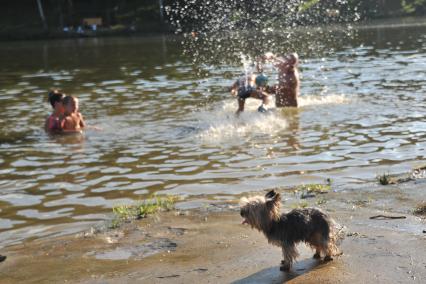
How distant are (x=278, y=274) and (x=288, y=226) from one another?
1.42 ft

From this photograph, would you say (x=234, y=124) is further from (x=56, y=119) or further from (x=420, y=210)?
(x=420, y=210)

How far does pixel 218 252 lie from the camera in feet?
20.1

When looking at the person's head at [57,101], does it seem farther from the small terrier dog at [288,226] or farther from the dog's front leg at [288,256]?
the dog's front leg at [288,256]

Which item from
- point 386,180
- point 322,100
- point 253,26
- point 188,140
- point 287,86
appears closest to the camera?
point 386,180

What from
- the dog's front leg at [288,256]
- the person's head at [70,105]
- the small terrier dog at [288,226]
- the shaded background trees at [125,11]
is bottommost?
the dog's front leg at [288,256]

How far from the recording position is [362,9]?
57750 millimetres

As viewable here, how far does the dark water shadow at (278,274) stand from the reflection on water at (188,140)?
3071 mm

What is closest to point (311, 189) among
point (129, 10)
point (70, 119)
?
point (70, 119)

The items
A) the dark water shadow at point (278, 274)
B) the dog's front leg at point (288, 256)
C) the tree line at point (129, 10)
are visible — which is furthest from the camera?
the tree line at point (129, 10)

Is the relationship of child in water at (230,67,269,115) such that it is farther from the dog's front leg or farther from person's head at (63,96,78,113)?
the dog's front leg

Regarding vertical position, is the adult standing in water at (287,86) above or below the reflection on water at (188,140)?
above

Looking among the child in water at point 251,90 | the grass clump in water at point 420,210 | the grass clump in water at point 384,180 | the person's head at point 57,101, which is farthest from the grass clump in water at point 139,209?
the child in water at point 251,90

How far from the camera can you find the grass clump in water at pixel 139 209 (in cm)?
762

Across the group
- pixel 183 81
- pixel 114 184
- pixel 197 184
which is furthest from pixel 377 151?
pixel 183 81
